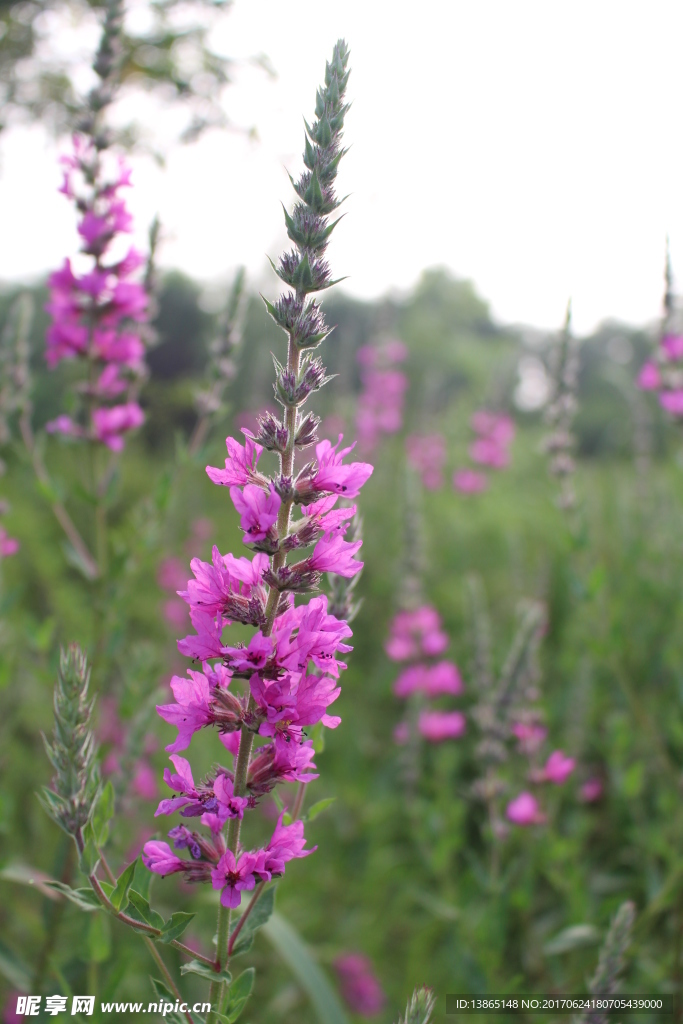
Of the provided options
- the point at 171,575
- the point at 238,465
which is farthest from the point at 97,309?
the point at 171,575

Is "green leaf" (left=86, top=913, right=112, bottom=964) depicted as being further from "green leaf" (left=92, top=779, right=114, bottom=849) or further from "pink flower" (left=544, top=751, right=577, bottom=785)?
"pink flower" (left=544, top=751, right=577, bottom=785)

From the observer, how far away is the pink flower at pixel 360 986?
3.95m

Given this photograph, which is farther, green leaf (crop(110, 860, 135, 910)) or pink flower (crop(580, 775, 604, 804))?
pink flower (crop(580, 775, 604, 804))

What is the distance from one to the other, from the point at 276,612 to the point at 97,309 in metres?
2.53

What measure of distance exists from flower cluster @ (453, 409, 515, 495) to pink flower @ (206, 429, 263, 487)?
295 inches

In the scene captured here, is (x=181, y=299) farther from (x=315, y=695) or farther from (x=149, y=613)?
(x=315, y=695)

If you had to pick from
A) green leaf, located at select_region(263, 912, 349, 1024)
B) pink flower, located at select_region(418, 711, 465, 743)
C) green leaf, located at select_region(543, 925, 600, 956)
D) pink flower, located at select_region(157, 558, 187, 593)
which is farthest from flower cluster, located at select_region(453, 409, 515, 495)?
green leaf, located at select_region(263, 912, 349, 1024)

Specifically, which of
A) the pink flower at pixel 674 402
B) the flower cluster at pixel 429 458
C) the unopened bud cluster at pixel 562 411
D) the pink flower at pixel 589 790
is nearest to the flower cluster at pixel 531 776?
the pink flower at pixel 589 790

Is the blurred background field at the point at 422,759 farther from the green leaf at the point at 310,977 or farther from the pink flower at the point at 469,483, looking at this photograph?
the green leaf at the point at 310,977

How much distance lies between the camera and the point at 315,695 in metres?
1.44

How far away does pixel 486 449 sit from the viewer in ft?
29.6

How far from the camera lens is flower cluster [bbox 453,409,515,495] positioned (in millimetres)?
8898

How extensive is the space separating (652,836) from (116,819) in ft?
8.82

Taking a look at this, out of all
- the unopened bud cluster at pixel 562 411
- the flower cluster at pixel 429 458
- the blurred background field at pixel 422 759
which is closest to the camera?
the blurred background field at pixel 422 759
